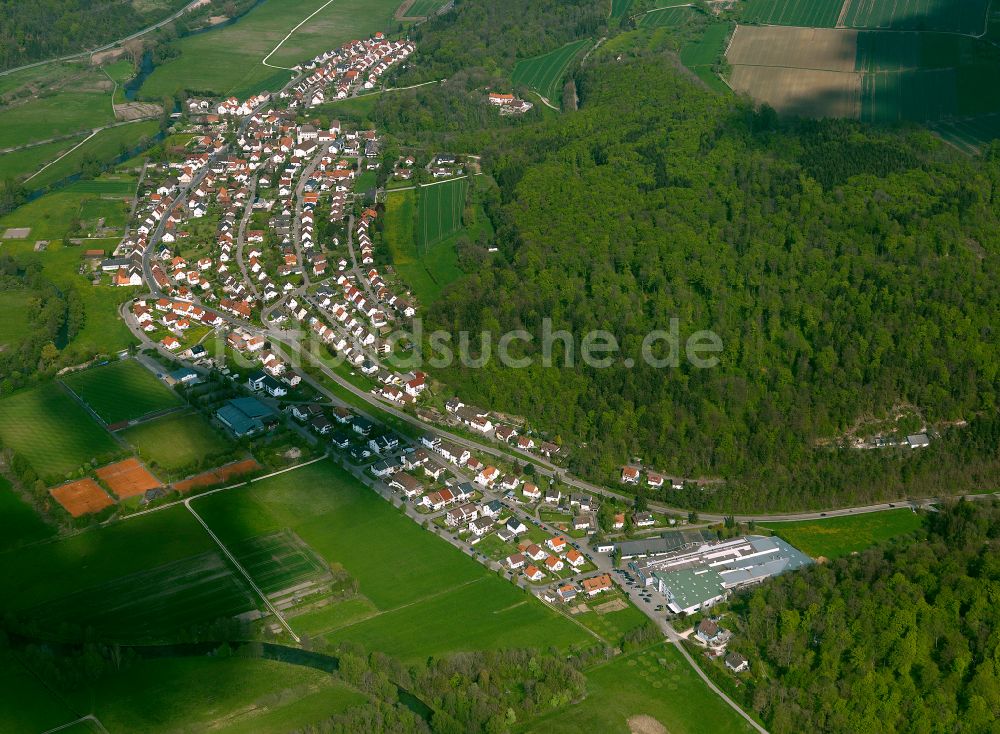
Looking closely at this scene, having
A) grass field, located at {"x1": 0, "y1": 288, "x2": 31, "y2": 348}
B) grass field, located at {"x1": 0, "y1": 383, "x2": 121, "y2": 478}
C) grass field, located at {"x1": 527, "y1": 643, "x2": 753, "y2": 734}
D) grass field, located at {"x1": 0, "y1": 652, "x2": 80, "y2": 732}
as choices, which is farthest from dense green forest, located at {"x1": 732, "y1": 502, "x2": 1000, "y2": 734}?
grass field, located at {"x1": 0, "y1": 288, "x2": 31, "y2": 348}

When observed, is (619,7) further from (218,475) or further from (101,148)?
(218,475)

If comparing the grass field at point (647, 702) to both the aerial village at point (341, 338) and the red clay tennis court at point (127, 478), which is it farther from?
the red clay tennis court at point (127, 478)

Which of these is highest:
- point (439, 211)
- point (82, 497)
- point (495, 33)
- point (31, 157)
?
point (495, 33)

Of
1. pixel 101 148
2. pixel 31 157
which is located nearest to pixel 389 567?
pixel 101 148

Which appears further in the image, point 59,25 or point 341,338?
point 59,25

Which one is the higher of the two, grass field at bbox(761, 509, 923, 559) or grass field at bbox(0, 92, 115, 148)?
grass field at bbox(0, 92, 115, 148)

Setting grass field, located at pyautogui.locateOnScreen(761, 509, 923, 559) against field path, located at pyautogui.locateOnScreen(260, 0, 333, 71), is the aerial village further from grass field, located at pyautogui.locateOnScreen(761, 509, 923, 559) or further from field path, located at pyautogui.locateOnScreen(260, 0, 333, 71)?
field path, located at pyautogui.locateOnScreen(260, 0, 333, 71)
